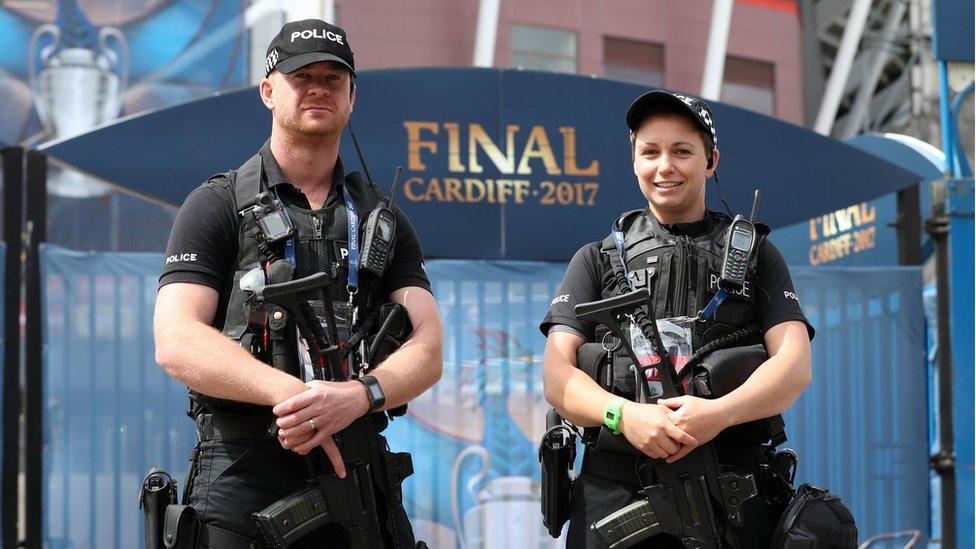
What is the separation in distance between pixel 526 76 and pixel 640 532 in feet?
11.6

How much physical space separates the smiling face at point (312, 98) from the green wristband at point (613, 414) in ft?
3.49

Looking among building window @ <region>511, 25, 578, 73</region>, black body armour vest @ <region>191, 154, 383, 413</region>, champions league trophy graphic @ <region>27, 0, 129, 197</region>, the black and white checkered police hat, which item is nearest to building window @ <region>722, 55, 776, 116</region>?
building window @ <region>511, 25, 578, 73</region>

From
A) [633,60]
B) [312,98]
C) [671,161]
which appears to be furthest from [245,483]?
[633,60]

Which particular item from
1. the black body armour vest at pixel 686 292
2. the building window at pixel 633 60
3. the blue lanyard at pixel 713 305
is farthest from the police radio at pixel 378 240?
the building window at pixel 633 60

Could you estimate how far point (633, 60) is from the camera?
70.9 feet

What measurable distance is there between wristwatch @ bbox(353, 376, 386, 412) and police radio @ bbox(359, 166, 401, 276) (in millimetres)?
331

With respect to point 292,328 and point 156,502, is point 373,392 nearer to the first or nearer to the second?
point 292,328

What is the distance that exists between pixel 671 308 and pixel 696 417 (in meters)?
0.40

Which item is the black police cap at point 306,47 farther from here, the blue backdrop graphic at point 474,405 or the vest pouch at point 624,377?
the blue backdrop graphic at point 474,405

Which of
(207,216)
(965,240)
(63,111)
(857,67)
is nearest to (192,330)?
(207,216)

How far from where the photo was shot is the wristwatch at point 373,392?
309cm

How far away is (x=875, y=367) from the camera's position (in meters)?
6.63

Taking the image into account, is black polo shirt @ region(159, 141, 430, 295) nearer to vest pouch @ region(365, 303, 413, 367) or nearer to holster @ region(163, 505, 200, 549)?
vest pouch @ region(365, 303, 413, 367)

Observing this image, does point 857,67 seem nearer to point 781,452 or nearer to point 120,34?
point 120,34
